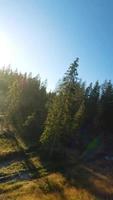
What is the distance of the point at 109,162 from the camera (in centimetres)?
8169

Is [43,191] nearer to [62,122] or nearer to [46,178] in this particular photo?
[46,178]

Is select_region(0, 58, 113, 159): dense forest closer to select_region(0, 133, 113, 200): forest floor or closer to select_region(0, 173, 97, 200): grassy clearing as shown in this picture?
select_region(0, 133, 113, 200): forest floor

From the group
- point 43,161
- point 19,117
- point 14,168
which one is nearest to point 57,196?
point 14,168

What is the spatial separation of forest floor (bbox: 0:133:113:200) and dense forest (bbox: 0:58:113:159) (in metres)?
5.35

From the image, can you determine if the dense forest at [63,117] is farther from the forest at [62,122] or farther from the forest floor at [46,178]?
the forest floor at [46,178]

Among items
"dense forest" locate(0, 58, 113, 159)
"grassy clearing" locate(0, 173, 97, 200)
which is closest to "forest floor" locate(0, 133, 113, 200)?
"grassy clearing" locate(0, 173, 97, 200)

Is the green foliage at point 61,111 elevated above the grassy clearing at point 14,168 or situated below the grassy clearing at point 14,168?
above

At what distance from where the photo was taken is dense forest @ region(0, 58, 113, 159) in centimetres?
7238

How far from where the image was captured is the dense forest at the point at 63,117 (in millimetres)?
72375

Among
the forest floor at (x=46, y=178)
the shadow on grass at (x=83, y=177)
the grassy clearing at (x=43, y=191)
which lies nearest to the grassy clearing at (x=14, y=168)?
the forest floor at (x=46, y=178)

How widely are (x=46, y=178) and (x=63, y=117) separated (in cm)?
1673

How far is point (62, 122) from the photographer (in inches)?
2876

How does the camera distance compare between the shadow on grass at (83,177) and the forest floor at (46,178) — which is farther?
the shadow on grass at (83,177)

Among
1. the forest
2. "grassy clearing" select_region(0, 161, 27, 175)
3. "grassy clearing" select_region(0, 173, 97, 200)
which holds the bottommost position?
"grassy clearing" select_region(0, 173, 97, 200)
